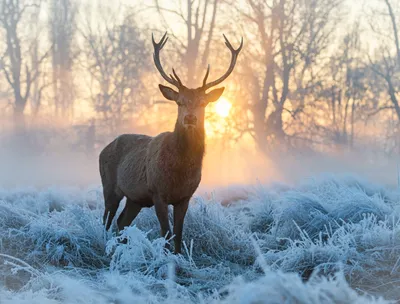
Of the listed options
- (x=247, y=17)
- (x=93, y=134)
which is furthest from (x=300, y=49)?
(x=93, y=134)

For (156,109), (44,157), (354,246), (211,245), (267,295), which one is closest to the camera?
(267,295)

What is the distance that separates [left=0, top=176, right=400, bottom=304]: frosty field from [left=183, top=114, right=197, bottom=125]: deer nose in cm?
146

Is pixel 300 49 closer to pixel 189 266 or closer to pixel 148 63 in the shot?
pixel 148 63

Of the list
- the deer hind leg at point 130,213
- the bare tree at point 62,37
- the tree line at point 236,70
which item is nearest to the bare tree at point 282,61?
the tree line at point 236,70

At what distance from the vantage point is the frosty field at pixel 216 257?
11.4ft

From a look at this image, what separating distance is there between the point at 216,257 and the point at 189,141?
4.92ft

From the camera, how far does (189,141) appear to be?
6.25m

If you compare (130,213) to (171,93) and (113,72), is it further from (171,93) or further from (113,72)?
(113,72)

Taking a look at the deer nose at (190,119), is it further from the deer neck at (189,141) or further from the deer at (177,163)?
the deer neck at (189,141)

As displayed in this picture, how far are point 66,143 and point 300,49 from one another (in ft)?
44.2

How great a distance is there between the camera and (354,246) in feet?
17.8

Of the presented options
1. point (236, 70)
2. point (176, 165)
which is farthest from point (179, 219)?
point (236, 70)

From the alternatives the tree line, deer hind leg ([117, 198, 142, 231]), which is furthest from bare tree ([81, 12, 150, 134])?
deer hind leg ([117, 198, 142, 231])

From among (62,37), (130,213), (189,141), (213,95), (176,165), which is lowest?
(130,213)
